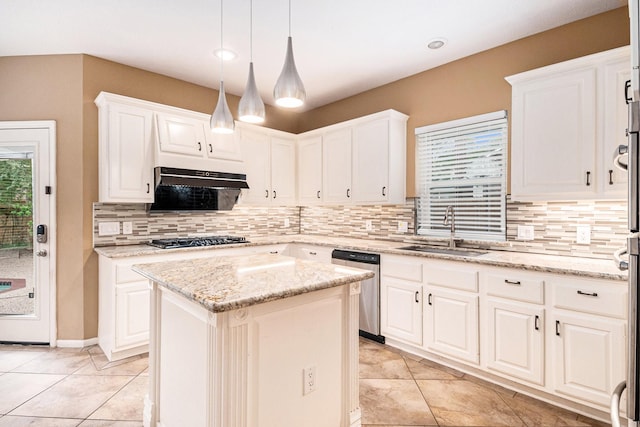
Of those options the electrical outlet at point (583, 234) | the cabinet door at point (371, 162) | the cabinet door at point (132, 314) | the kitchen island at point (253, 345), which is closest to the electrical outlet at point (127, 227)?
the cabinet door at point (132, 314)

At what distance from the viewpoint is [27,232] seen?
3.22 m

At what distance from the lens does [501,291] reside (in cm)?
244

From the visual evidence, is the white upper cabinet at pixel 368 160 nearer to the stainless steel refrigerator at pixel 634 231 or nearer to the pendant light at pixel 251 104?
the pendant light at pixel 251 104

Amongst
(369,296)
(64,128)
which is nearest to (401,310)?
(369,296)

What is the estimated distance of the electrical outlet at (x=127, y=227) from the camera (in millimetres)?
3405

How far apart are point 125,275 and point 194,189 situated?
1211 millimetres

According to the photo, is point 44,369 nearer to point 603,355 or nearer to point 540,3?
point 603,355

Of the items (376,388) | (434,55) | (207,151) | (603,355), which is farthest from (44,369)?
(434,55)

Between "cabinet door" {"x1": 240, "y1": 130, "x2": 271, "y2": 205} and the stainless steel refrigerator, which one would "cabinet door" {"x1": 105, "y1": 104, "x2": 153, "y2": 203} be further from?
the stainless steel refrigerator

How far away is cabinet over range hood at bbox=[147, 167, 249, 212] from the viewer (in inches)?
130

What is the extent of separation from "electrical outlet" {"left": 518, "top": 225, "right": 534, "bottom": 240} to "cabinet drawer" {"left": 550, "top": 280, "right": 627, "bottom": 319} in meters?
0.70

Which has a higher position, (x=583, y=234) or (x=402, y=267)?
(x=583, y=234)

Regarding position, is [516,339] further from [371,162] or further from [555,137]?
[371,162]

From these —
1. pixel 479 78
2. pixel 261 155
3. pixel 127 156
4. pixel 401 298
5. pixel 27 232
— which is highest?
pixel 479 78
